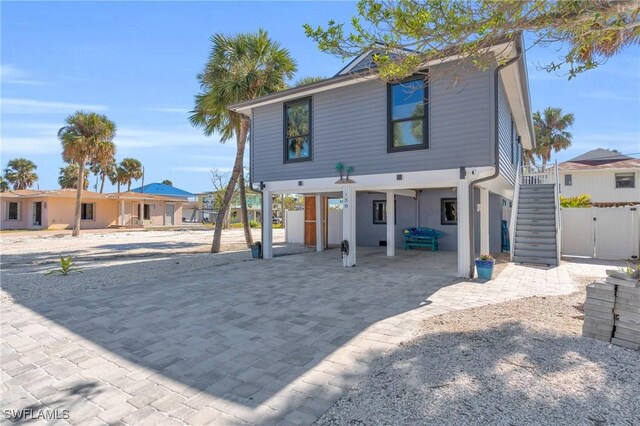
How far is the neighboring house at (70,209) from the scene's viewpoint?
28.2 meters

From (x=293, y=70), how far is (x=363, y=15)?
34.1 ft

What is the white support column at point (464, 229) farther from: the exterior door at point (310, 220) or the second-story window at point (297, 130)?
the exterior door at point (310, 220)

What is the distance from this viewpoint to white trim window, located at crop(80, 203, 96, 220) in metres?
30.5

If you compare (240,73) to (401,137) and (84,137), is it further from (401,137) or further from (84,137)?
(84,137)

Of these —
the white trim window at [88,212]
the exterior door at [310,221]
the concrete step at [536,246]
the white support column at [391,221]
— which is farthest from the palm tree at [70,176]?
the concrete step at [536,246]

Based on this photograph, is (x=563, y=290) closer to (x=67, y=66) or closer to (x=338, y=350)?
(x=338, y=350)

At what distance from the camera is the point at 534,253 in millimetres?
10078

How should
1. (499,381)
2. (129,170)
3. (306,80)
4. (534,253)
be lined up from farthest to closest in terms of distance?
(129,170) < (306,80) < (534,253) < (499,381)

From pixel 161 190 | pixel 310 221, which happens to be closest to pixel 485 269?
pixel 310 221

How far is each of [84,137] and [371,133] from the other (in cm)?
2090

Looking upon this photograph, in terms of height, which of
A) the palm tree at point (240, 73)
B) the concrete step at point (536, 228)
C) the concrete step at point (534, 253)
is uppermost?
the palm tree at point (240, 73)

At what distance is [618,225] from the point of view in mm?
10750

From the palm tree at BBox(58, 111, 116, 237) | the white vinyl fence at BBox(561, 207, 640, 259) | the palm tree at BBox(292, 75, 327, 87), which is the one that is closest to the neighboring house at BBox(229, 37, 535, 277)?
the white vinyl fence at BBox(561, 207, 640, 259)

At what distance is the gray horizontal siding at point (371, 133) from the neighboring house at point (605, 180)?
20.0m
